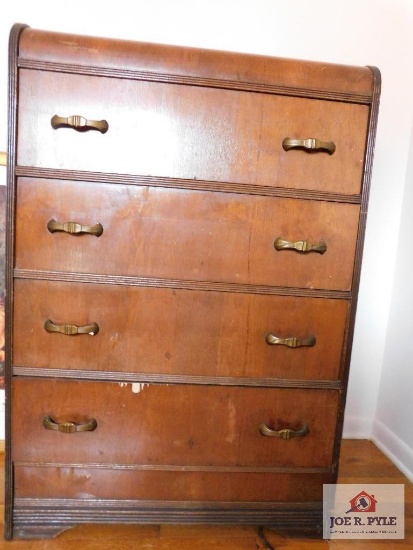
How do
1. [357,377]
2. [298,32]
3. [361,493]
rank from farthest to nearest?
1. [357,377]
2. [298,32]
3. [361,493]

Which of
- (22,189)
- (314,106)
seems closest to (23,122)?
(22,189)

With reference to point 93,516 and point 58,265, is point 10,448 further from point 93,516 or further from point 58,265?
point 58,265

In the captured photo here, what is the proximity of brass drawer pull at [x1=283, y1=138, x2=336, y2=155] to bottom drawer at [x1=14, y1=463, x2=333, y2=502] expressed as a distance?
3.12 ft

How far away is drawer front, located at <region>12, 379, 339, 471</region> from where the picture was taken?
45.0 inches

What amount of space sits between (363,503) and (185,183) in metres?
1.26

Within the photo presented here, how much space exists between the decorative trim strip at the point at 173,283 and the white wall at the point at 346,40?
0.68 m

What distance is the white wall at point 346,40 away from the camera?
4.95 feet

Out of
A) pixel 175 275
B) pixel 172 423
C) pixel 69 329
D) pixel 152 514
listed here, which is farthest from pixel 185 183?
pixel 152 514

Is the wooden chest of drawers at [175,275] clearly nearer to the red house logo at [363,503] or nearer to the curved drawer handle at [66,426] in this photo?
the curved drawer handle at [66,426]

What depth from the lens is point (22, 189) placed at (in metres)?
1.05

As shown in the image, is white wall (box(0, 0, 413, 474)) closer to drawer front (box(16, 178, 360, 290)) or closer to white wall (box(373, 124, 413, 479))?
white wall (box(373, 124, 413, 479))

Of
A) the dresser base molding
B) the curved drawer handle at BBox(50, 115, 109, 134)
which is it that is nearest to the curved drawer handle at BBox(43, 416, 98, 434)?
the dresser base molding

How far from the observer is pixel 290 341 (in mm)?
1143

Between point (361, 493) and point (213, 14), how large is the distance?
6.10ft
